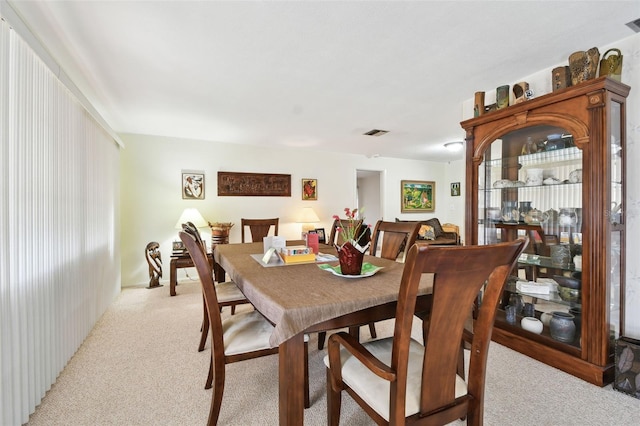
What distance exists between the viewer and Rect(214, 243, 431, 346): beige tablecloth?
1037mm

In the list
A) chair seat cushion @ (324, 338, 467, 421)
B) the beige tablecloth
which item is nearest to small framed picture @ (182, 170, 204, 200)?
the beige tablecloth

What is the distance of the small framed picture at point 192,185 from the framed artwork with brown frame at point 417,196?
418 cm

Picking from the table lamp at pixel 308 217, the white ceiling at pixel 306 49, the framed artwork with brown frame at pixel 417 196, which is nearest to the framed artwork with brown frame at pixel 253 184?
the table lamp at pixel 308 217

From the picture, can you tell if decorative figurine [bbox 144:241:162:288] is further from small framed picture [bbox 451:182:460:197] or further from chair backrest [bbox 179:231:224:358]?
small framed picture [bbox 451:182:460:197]

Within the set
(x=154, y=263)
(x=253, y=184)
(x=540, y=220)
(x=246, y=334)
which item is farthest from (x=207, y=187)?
(x=540, y=220)

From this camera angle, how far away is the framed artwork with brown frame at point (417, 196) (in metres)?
6.52

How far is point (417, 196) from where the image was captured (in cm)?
665

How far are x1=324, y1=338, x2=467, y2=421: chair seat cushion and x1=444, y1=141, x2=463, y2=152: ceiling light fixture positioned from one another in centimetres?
438

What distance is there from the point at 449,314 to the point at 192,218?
410cm

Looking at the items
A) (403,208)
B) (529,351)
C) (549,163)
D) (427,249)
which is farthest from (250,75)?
(403,208)

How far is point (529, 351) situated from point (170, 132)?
482 centimetres

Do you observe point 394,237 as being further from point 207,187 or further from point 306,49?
point 207,187

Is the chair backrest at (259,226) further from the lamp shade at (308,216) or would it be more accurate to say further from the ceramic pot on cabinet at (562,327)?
the ceramic pot on cabinet at (562,327)

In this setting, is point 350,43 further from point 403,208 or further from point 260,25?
point 403,208
